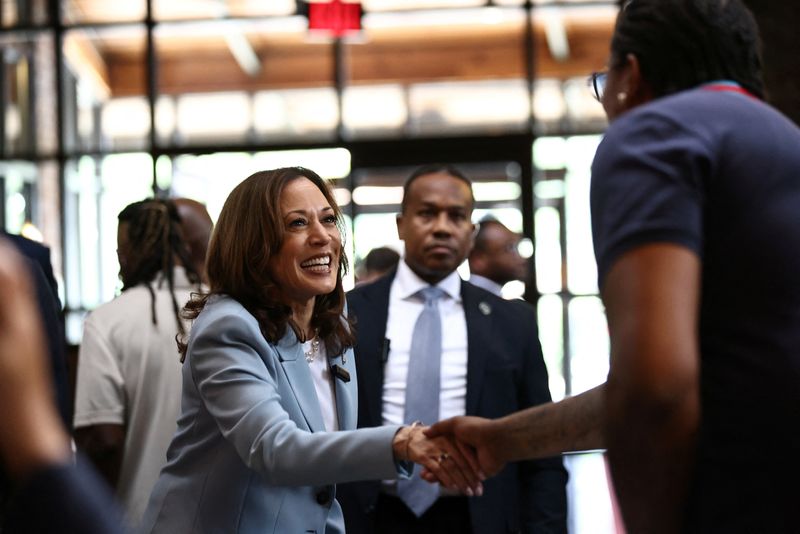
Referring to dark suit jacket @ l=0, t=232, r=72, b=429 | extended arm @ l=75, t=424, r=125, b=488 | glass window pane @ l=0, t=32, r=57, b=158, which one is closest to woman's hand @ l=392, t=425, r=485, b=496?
dark suit jacket @ l=0, t=232, r=72, b=429

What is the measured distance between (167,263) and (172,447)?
1.87 metres

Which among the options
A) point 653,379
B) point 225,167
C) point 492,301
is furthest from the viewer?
point 225,167

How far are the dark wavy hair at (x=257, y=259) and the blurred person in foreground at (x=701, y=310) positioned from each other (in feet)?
4.74

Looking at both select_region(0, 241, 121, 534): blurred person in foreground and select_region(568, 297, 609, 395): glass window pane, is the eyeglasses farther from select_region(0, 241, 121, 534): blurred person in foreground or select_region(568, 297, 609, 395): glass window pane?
select_region(568, 297, 609, 395): glass window pane

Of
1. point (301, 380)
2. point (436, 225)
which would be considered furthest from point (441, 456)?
point (436, 225)

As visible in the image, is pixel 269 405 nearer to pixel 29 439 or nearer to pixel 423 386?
pixel 29 439

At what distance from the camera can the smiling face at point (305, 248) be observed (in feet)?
10.4

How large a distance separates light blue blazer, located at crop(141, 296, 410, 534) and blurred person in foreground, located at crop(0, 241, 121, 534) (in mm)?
1380

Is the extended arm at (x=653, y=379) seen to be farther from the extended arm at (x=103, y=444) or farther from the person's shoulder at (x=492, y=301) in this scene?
the extended arm at (x=103, y=444)

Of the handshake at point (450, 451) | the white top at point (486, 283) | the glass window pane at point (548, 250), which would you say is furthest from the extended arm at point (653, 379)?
the glass window pane at point (548, 250)

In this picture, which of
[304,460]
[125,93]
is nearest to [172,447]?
[304,460]

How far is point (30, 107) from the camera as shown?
29.4 feet

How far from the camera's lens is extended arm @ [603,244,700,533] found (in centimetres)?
160

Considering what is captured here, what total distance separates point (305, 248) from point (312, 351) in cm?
27
